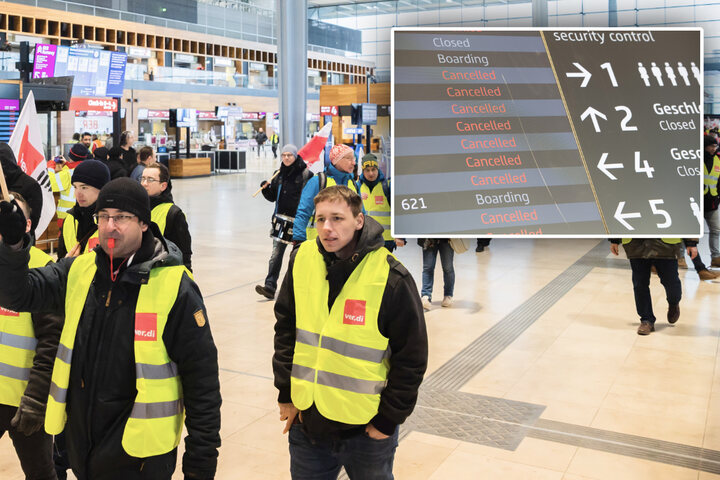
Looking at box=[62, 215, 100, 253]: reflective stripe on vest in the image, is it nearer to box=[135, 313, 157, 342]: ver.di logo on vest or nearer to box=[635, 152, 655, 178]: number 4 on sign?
box=[135, 313, 157, 342]: ver.di logo on vest

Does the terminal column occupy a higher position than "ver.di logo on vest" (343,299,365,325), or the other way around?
the terminal column

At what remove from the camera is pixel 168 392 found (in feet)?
8.43

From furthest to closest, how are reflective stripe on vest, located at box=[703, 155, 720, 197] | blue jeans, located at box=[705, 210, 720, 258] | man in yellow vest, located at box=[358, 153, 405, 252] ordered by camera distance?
blue jeans, located at box=[705, 210, 720, 258]
reflective stripe on vest, located at box=[703, 155, 720, 197]
man in yellow vest, located at box=[358, 153, 405, 252]

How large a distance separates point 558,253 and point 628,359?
6064 mm

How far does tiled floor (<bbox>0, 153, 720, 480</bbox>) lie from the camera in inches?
181

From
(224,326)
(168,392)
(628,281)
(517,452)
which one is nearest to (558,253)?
(628,281)

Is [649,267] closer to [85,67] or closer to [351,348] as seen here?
[351,348]

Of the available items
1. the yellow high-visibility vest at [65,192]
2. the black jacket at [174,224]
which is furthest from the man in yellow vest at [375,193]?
the yellow high-visibility vest at [65,192]

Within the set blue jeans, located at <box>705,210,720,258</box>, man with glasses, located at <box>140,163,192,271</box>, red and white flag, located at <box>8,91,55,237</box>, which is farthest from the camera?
blue jeans, located at <box>705,210,720,258</box>

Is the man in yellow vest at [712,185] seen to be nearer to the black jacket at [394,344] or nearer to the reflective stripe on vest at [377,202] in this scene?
the reflective stripe on vest at [377,202]

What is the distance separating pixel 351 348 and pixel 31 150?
333cm

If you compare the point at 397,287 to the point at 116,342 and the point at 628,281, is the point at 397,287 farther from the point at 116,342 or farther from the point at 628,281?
the point at 628,281

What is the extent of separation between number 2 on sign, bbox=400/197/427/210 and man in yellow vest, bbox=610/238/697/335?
180 inches

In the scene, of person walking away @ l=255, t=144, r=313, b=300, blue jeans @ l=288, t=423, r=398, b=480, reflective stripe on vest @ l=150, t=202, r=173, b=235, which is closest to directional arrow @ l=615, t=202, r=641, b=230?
blue jeans @ l=288, t=423, r=398, b=480
